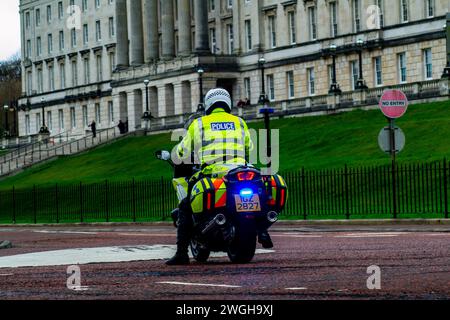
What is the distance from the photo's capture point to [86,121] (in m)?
134

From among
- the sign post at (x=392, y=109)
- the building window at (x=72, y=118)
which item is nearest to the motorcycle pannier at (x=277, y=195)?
the sign post at (x=392, y=109)

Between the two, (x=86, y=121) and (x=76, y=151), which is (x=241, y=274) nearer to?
(x=76, y=151)

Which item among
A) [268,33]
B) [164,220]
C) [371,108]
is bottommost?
[164,220]

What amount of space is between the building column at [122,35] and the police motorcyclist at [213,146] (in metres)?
107

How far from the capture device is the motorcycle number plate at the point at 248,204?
16.8m

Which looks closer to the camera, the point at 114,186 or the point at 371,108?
the point at 114,186

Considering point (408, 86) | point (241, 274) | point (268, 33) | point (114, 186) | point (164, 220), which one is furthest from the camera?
point (268, 33)

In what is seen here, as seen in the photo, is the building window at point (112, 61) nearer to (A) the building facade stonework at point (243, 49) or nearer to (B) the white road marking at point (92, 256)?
(A) the building facade stonework at point (243, 49)

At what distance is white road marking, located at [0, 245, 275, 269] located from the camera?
18703 mm

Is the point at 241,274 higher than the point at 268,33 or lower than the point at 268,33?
lower

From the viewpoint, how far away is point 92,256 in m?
19.8
